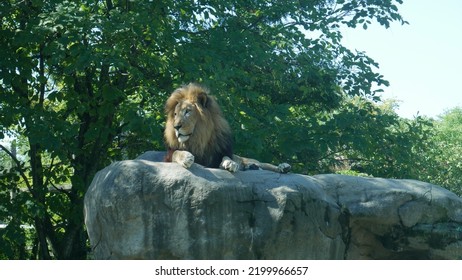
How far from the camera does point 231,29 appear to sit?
12766 mm

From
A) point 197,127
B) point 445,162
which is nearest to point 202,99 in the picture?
point 197,127

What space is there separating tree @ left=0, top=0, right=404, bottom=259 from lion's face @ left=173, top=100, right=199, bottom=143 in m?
1.90

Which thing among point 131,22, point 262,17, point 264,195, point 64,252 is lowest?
point 64,252

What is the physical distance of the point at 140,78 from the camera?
11234 millimetres

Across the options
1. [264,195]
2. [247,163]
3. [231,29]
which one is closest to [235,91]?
[231,29]

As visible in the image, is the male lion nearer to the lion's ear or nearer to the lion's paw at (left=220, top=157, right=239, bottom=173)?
the lion's ear

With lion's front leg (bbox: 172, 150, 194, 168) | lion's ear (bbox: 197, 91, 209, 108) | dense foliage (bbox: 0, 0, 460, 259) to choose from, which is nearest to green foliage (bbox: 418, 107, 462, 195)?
dense foliage (bbox: 0, 0, 460, 259)

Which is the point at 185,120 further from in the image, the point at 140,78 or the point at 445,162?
the point at 445,162

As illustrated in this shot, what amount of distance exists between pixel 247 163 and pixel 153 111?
2780mm

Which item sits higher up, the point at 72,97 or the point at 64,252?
the point at 72,97

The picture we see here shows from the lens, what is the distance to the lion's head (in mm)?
8328

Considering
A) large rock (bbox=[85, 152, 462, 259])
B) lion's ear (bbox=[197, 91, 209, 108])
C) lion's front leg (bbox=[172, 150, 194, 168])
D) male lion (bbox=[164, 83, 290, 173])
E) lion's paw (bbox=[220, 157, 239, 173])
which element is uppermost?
lion's ear (bbox=[197, 91, 209, 108])

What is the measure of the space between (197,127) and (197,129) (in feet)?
0.09
